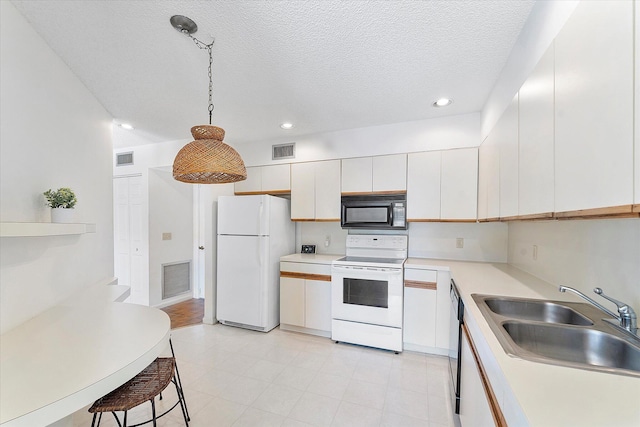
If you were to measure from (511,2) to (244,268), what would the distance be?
3.34 m

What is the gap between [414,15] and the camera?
150 cm

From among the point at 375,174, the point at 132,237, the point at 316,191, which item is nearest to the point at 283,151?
the point at 316,191

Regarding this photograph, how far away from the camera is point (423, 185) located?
2.99 m

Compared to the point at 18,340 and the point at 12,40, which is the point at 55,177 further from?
the point at 18,340

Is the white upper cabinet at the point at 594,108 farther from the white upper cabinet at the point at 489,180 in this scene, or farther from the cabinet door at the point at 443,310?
the cabinet door at the point at 443,310

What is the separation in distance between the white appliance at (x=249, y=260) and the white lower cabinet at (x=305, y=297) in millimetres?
180

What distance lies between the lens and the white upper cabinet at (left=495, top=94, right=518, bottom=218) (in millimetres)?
1599

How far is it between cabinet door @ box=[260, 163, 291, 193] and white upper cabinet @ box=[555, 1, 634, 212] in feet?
9.59

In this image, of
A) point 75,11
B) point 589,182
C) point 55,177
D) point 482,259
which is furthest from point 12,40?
point 482,259

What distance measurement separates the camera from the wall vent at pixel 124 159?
421 centimetres

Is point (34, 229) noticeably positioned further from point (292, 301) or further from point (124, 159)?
point (124, 159)

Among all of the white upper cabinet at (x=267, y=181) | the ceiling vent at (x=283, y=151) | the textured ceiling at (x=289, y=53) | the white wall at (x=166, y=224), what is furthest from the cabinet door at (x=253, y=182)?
the white wall at (x=166, y=224)

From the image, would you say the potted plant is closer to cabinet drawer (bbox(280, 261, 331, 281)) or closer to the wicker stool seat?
the wicker stool seat

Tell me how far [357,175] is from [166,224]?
3.23 m
